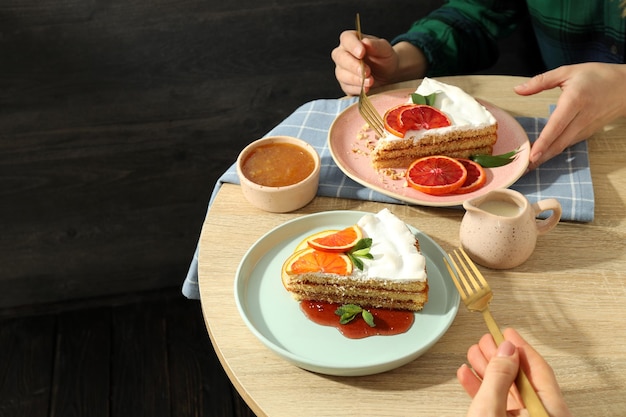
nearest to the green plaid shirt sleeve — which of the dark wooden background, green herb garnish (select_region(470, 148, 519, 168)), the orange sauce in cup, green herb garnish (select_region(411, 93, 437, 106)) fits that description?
the dark wooden background

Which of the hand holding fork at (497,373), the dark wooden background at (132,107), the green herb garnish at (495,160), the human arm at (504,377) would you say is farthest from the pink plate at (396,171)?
the dark wooden background at (132,107)

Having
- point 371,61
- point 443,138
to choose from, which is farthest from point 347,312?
point 371,61

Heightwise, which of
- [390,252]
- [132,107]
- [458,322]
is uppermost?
[390,252]

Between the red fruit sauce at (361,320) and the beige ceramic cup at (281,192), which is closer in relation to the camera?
the red fruit sauce at (361,320)

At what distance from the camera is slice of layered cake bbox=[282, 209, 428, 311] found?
4.02 ft

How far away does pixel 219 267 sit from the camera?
4.58ft

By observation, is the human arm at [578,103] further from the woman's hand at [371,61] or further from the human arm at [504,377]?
the human arm at [504,377]

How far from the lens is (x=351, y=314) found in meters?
1.22

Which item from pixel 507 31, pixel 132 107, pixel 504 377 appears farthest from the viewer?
pixel 132 107

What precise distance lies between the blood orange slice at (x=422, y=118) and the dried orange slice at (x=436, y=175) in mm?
86

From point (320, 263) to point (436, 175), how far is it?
17.2 inches

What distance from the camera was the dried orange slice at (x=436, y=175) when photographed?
4.92 ft

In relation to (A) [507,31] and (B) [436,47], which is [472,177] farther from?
(A) [507,31]

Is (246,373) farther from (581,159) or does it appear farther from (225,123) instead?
(225,123)
